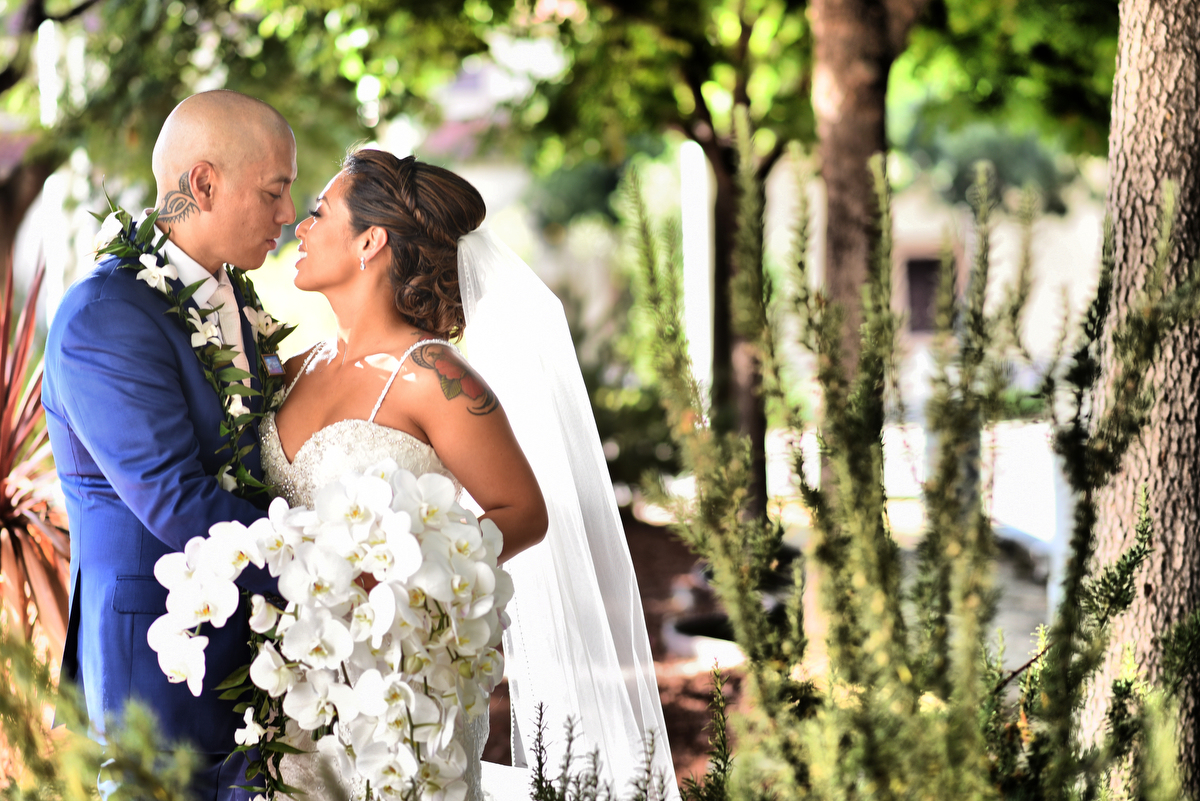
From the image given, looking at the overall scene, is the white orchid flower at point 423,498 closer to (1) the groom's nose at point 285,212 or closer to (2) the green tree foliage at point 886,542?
(2) the green tree foliage at point 886,542

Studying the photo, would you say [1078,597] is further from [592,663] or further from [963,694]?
[592,663]

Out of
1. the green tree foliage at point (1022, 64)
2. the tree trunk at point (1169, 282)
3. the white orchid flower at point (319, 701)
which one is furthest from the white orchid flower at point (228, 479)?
the green tree foliage at point (1022, 64)

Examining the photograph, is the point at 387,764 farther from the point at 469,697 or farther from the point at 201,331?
the point at 201,331

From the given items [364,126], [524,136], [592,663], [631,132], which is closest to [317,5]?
[364,126]

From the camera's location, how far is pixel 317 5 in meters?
6.40

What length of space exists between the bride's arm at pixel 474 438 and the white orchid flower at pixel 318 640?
61 centimetres

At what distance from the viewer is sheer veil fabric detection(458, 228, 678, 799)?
9.31 feet

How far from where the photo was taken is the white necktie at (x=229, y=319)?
256cm

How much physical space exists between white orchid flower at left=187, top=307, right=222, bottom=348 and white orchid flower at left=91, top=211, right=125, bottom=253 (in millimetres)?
253

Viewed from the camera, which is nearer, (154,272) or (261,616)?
(261,616)

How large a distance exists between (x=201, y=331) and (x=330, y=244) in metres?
0.43

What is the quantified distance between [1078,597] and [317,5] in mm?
6204

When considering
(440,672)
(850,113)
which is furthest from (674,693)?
(440,672)

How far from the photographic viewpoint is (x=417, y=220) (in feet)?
8.80
